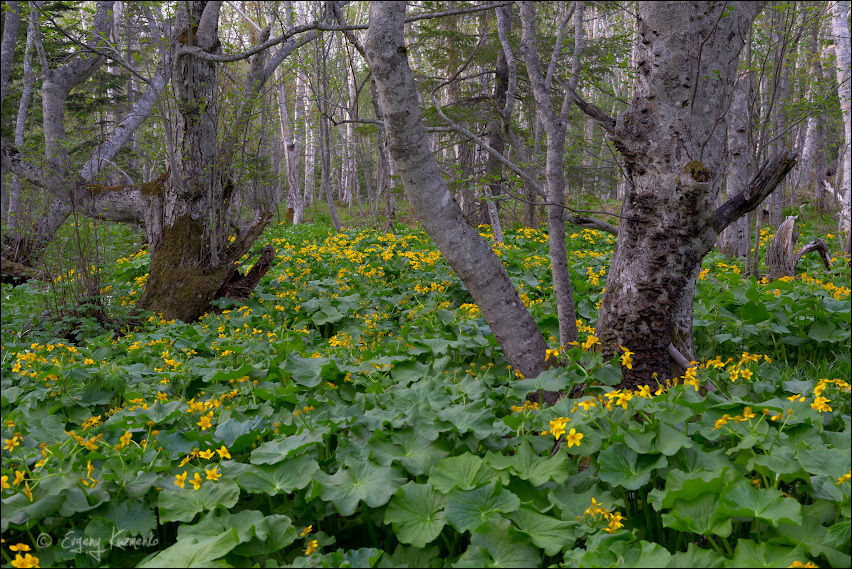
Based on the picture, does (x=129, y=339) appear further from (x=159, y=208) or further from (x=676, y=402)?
(x=676, y=402)

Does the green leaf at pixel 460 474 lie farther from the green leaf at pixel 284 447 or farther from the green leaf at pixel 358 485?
the green leaf at pixel 284 447

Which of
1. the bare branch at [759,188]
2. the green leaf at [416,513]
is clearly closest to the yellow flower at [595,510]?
the green leaf at [416,513]

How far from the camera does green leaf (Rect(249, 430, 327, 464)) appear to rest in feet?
7.05

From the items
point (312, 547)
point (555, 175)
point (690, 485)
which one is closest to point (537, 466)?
point (690, 485)

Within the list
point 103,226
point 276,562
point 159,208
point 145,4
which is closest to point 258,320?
point 159,208

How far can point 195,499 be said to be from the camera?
1.99 metres

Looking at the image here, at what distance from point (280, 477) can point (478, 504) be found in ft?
2.46

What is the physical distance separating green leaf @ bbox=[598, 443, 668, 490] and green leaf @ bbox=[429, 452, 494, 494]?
1.38ft

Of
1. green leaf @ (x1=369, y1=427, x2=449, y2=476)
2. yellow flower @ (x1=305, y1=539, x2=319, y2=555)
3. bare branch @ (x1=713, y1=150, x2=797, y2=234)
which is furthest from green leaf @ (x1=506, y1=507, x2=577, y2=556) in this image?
bare branch @ (x1=713, y1=150, x2=797, y2=234)

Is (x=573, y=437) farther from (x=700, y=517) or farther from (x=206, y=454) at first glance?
(x=206, y=454)

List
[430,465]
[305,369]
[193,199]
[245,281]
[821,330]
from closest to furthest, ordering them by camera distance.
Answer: [430,465]
[305,369]
[821,330]
[193,199]
[245,281]

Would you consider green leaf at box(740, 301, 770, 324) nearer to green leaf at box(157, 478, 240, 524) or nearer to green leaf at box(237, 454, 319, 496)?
green leaf at box(237, 454, 319, 496)

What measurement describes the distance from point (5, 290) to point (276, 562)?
761 centimetres

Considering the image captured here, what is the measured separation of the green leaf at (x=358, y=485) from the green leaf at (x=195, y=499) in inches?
12.2
